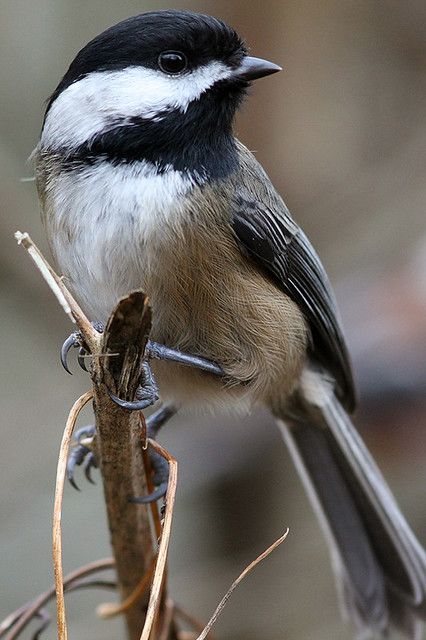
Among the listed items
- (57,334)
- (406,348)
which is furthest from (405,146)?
(57,334)

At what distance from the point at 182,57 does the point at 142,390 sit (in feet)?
2.45

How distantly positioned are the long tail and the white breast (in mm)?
865

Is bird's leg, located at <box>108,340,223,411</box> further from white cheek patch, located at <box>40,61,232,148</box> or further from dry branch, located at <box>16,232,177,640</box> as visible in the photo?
white cheek patch, located at <box>40,61,232,148</box>

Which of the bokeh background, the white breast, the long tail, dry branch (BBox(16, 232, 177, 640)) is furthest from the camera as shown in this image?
the bokeh background

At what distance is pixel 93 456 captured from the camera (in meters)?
2.12

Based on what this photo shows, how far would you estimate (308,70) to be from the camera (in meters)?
4.23

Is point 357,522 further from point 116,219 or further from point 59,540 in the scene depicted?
point 59,540

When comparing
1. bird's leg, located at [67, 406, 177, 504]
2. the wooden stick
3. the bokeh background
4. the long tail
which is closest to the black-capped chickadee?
bird's leg, located at [67, 406, 177, 504]

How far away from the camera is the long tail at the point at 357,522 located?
2594 mm

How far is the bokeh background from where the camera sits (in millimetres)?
3402

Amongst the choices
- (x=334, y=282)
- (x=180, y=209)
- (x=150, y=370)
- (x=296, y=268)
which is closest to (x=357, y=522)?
(x=296, y=268)

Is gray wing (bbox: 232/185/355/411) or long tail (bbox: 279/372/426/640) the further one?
long tail (bbox: 279/372/426/640)

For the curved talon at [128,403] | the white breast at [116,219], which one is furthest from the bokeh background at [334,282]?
the curved talon at [128,403]

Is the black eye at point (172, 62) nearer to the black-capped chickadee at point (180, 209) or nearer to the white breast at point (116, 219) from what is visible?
the black-capped chickadee at point (180, 209)
